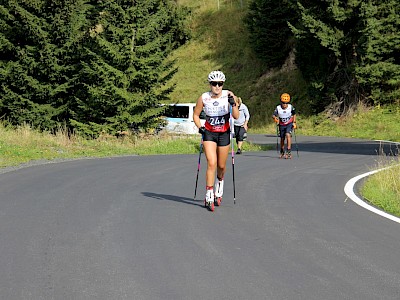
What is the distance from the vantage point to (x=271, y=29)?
42938 millimetres

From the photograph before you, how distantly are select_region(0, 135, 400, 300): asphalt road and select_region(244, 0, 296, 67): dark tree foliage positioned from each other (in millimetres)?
30761

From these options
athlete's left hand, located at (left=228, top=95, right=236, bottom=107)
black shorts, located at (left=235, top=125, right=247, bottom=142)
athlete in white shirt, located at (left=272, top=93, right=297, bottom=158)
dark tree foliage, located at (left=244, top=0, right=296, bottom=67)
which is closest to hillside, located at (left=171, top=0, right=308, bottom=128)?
dark tree foliage, located at (left=244, top=0, right=296, bottom=67)

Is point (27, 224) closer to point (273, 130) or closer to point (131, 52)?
point (131, 52)

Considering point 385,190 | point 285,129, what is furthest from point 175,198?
point 285,129

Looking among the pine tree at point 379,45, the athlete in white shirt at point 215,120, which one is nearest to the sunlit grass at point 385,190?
the athlete in white shirt at point 215,120

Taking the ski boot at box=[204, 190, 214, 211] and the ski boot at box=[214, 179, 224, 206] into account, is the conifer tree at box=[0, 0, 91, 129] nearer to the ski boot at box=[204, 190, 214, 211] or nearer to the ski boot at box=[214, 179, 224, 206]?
the ski boot at box=[214, 179, 224, 206]

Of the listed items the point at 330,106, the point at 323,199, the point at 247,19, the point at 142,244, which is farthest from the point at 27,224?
the point at 247,19

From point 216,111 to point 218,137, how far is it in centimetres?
41

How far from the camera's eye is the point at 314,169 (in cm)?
1460

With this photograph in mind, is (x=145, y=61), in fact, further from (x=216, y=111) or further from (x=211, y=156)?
(x=211, y=156)

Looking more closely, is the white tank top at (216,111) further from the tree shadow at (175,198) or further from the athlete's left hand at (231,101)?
the tree shadow at (175,198)

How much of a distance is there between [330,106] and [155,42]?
15024 mm

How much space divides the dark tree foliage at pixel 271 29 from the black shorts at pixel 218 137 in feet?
103

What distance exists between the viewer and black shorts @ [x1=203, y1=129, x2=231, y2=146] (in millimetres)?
9117
